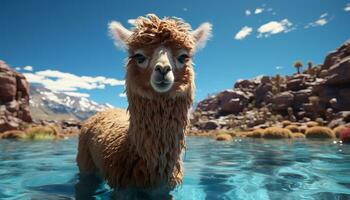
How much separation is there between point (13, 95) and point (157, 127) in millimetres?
67311

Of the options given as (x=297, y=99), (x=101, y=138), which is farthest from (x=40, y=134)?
(x=297, y=99)

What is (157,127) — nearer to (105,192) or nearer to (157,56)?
(157,56)

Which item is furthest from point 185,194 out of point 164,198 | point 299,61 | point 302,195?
point 299,61

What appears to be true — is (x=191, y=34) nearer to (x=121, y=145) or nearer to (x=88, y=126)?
(x=121, y=145)

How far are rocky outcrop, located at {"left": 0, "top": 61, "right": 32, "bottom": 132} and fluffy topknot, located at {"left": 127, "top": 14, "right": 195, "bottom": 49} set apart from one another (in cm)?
5943

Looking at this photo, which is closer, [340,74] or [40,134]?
[40,134]

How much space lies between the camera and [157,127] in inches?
165

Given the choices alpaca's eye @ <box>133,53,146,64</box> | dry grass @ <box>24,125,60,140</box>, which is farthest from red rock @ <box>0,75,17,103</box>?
alpaca's eye @ <box>133,53,146,64</box>

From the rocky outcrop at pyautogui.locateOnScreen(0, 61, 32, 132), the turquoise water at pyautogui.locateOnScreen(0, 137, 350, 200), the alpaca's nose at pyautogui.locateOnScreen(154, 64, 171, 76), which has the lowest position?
the turquoise water at pyautogui.locateOnScreen(0, 137, 350, 200)

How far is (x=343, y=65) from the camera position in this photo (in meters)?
44.6

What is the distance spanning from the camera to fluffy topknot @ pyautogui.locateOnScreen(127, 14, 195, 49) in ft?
14.5

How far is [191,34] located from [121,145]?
207 centimetres

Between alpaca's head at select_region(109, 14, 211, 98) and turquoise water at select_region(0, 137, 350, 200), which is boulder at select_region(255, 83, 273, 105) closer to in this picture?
turquoise water at select_region(0, 137, 350, 200)

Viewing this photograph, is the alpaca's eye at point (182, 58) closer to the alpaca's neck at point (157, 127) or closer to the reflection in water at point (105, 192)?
the alpaca's neck at point (157, 127)
